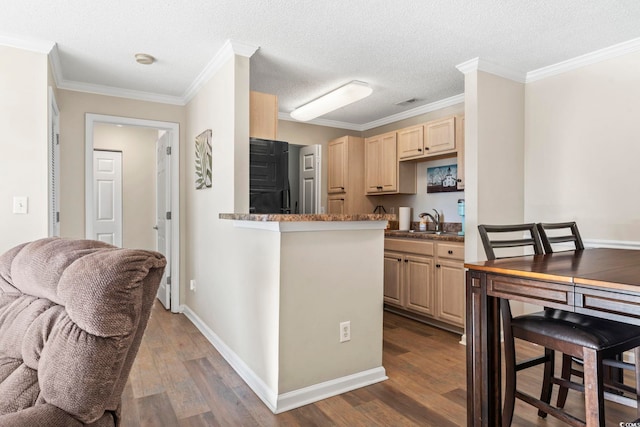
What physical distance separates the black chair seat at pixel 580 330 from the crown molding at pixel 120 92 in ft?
12.6

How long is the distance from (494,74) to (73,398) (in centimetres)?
357

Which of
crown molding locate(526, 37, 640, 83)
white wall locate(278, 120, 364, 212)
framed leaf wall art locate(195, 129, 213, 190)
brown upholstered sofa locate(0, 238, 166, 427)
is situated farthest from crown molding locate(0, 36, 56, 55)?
crown molding locate(526, 37, 640, 83)

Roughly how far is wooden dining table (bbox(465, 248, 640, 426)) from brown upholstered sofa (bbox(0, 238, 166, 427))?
1.33 metres

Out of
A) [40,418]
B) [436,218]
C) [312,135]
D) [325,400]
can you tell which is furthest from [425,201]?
[40,418]

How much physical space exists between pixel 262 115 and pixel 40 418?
259 cm

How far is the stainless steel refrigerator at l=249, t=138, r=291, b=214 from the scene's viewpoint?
9.85 feet

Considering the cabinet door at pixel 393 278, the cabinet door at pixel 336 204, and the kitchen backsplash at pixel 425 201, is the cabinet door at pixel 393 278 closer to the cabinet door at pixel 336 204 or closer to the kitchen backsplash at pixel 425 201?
the kitchen backsplash at pixel 425 201

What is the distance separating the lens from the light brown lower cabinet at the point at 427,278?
3.33m

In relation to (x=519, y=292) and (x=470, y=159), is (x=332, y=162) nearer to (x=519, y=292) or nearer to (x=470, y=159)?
(x=470, y=159)

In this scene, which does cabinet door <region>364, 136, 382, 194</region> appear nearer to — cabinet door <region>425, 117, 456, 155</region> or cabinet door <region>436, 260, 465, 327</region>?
cabinet door <region>425, 117, 456, 155</region>

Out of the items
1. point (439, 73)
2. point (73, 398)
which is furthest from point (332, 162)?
point (73, 398)

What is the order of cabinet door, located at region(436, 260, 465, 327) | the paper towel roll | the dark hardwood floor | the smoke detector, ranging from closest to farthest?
the dark hardwood floor
the smoke detector
cabinet door, located at region(436, 260, 465, 327)
the paper towel roll

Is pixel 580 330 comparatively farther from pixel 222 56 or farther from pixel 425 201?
pixel 425 201

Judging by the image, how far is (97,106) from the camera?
147 inches
